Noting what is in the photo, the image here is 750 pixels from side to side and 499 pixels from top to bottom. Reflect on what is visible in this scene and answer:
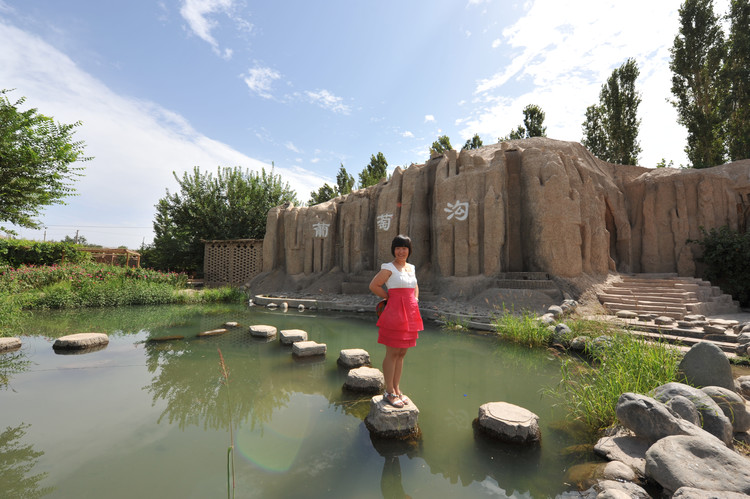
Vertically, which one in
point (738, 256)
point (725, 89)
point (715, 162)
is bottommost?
point (738, 256)

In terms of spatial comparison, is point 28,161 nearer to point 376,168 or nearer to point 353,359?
point 353,359

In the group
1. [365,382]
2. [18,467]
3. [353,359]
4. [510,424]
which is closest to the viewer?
[18,467]

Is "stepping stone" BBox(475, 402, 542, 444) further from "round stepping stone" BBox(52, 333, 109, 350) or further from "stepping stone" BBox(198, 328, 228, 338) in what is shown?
"round stepping stone" BBox(52, 333, 109, 350)

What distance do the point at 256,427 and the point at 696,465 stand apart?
9.84ft

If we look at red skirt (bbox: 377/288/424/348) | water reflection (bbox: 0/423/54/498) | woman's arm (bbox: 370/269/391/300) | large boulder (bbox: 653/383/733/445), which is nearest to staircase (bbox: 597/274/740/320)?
large boulder (bbox: 653/383/733/445)

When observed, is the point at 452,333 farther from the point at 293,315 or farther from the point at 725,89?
the point at 725,89

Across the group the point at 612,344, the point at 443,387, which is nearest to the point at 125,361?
the point at 443,387

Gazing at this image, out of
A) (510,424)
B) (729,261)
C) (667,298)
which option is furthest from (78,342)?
(729,261)

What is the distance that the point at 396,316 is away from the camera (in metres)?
2.70

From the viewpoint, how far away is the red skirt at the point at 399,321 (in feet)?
8.79

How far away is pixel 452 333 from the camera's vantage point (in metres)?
6.45

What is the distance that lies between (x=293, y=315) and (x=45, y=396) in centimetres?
583

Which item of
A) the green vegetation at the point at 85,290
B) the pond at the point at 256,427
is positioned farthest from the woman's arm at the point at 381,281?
the green vegetation at the point at 85,290

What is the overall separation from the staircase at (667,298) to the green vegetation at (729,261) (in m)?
0.84
